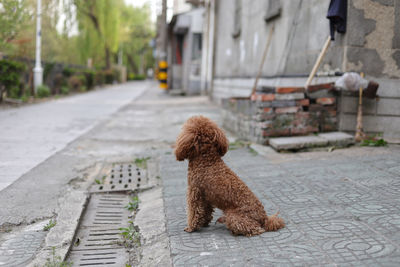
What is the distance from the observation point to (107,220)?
4.02 m

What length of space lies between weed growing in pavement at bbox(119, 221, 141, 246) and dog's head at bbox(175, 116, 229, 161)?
89 cm

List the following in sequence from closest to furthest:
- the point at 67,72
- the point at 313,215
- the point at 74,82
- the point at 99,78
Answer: the point at 313,215
the point at 67,72
the point at 74,82
the point at 99,78

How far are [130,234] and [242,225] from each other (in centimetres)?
113

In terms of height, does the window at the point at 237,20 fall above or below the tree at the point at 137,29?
below

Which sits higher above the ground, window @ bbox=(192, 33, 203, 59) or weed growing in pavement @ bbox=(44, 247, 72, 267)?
window @ bbox=(192, 33, 203, 59)

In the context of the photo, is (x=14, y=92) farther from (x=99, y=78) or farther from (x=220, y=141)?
(x=99, y=78)

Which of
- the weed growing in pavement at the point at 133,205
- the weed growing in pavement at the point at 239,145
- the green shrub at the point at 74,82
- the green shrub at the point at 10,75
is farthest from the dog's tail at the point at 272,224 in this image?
the green shrub at the point at 74,82

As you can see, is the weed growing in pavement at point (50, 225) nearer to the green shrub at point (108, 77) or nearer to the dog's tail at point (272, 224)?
the dog's tail at point (272, 224)

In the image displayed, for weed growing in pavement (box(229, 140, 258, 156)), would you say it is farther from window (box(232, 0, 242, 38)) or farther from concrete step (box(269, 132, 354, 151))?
window (box(232, 0, 242, 38))

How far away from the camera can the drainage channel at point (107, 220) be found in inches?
125

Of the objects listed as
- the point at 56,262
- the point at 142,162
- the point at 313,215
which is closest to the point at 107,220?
the point at 56,262

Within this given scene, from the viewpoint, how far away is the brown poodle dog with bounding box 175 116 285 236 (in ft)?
10.0

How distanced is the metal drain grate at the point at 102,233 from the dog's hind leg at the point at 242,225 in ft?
2.95

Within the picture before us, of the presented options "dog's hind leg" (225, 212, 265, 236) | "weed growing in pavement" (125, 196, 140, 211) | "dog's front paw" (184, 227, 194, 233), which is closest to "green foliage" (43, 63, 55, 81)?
"weed growing in pavement" (125, 196, 140, 211)
